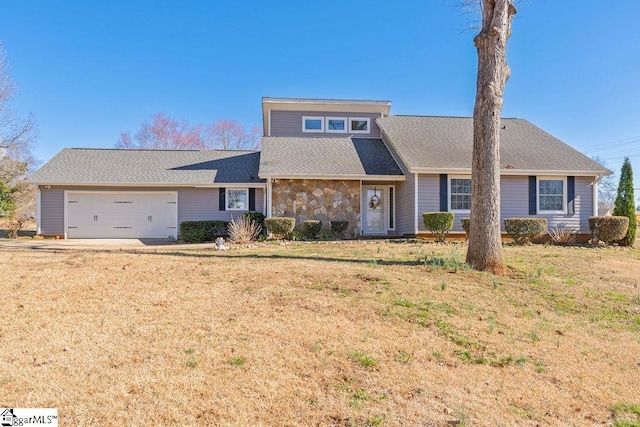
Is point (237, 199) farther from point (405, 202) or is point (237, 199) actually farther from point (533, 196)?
point (533, 196)

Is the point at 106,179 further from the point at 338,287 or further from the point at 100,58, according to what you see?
the point at 338,287

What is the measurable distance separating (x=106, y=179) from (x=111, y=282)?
41.4ft

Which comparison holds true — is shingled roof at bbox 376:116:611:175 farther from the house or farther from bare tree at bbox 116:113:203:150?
bare tree at bbox 116:113:203:150

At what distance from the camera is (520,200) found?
15836 mm

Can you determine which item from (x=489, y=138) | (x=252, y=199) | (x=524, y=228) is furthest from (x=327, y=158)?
(x=489, y=138)

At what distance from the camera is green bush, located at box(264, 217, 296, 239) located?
14.7 m

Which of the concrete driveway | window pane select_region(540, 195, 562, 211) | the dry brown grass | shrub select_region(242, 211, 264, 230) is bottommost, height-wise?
the dry brown grass

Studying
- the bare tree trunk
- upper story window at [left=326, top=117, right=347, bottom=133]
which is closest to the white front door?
upper story window at [left=326, top=117, right=347, bottom=133]

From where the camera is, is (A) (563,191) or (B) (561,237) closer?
(B) (561,237)

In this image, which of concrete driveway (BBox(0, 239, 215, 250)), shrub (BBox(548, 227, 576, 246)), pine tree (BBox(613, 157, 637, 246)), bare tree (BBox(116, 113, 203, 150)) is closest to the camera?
concrete driveway (BBox(0, 239, 215, 250))

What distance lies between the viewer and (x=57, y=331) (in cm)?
465

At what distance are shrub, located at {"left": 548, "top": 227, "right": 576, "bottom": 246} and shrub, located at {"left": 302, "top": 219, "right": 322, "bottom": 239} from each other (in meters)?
8.14

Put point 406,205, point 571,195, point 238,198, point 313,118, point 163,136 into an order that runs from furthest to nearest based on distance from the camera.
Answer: point 163,136 < point 313,118 < point 238,198 < point 406,205 < point 571,195

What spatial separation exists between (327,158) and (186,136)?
24.2 metres
